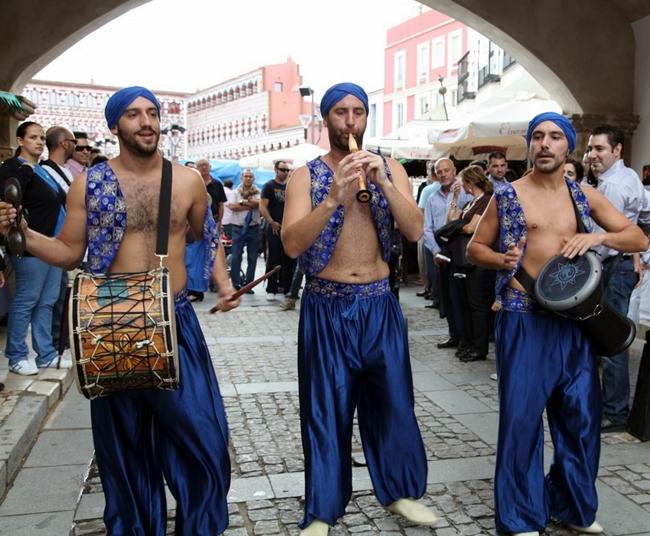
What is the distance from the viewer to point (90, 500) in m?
3.85

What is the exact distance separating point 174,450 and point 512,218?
70.0 inches

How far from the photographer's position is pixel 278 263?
11.2 m

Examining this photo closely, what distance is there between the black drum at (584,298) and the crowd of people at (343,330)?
→ 6 cm

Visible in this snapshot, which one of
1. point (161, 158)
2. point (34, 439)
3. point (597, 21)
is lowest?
point (34, 439)

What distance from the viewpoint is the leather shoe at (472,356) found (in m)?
6.98

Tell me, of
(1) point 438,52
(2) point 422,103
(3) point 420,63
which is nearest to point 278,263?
(1) point 438,52

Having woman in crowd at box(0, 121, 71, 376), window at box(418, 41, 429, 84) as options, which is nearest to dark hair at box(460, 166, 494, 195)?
woman in crowd at box(0, 121, 71, 376)

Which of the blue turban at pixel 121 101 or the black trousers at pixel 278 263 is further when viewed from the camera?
the black trousers at pixel 278 263

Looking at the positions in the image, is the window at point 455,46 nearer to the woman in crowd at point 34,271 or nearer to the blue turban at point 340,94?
the woman in crowd at point 34,271

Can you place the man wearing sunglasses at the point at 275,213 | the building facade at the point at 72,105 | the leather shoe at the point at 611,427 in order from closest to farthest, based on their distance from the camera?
1. the leather shoe at the point at 611,427
2. the man wearing sunglasses at the point at 275,213
3. the building facade at the point at 72,105

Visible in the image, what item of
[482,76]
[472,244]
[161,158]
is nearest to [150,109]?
[161,158]

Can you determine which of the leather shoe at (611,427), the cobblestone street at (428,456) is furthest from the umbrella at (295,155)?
the leather shoe at (611,427)

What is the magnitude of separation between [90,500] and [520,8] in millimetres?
8324

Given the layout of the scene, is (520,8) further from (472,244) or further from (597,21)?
(472,244)
